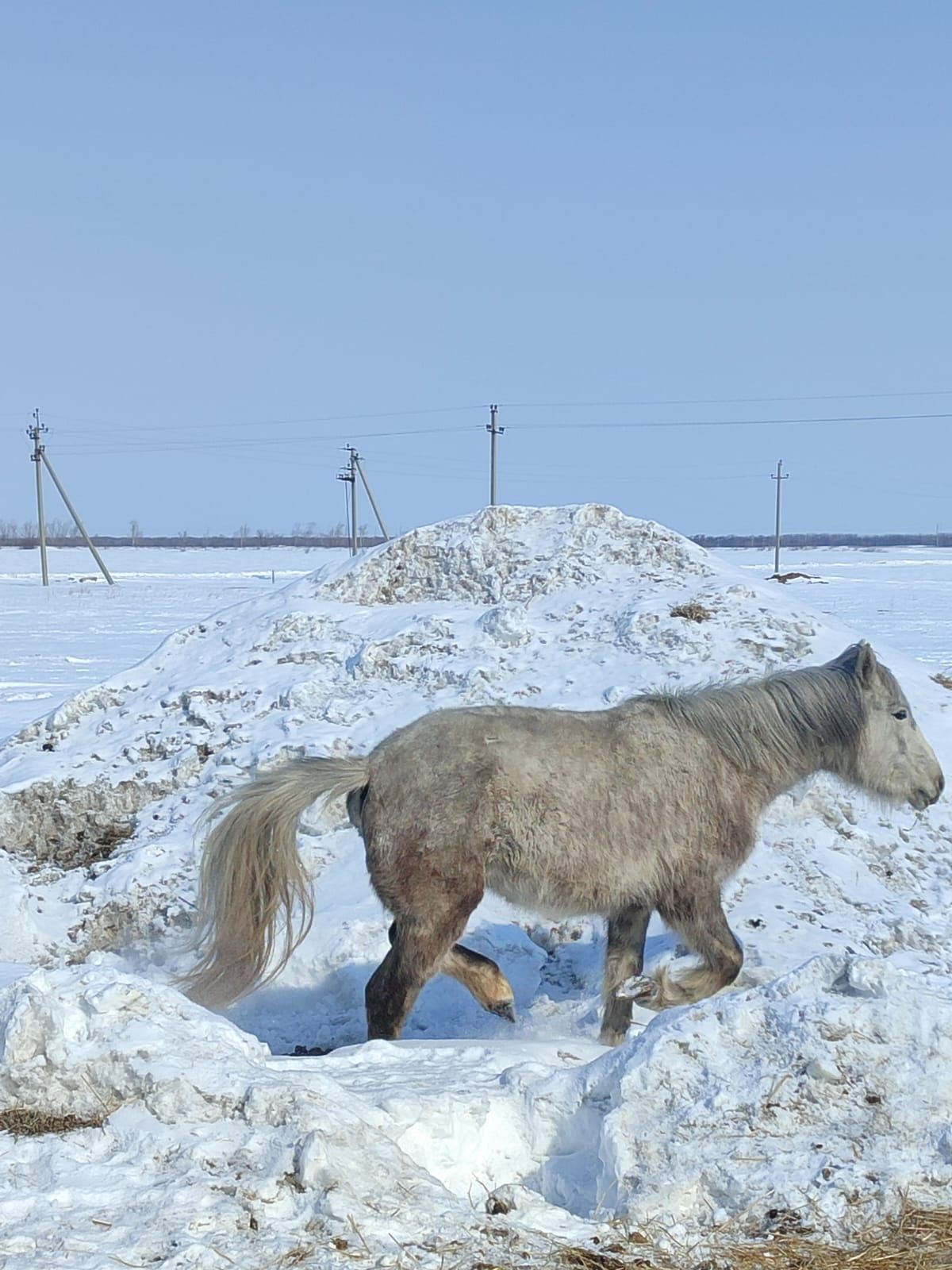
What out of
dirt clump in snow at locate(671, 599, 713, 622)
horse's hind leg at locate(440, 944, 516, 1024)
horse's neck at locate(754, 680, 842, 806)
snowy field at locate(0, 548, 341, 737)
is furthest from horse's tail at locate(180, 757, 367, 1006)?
snowy field at locate(0, 548, 341, 737)

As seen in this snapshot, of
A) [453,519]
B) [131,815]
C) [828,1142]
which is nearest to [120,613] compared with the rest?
[453,519]

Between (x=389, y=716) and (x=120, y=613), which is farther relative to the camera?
(x=120, y=613)

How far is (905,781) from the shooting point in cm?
682

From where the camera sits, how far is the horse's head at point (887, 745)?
6.66 metres

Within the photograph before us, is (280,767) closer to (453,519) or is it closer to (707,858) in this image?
(707,858)

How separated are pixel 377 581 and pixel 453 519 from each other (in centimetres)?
108

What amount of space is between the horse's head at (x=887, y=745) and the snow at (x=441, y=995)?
91 cm

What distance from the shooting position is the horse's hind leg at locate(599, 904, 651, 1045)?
19.7 feet

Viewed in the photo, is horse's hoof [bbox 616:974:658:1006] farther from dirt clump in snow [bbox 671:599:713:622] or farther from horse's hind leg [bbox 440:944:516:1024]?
dirt clump in snow [bbox 671:599:713:622]

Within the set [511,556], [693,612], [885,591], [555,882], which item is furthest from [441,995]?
[885,591]

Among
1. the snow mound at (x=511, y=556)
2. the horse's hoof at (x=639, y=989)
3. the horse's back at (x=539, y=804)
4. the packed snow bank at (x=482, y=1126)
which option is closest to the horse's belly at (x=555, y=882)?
the horse's back at (x=539, y=804)

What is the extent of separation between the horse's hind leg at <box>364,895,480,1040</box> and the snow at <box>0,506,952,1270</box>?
0.22 meters

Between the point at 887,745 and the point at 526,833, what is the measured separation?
90.3 inches

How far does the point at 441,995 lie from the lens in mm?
7035
